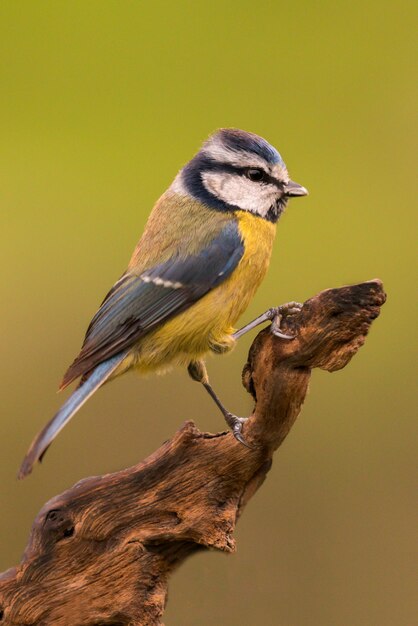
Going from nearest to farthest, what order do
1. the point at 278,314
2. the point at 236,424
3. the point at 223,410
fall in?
1. the point at 278,314
2. the point at 236,424
3. the point at 223,410

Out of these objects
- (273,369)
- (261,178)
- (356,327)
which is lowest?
(273,369)

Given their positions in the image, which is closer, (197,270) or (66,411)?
(66,411)

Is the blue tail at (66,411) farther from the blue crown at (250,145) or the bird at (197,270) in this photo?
the blue crown at (250,145)

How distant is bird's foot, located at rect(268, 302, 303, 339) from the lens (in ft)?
5.24

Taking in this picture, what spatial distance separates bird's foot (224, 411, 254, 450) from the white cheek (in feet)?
1.42

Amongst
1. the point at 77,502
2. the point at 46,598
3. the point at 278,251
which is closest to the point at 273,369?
the point at 77,502

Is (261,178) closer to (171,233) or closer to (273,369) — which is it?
(171,233)

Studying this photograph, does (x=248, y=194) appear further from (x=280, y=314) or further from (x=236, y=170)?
(x=280, y=314)

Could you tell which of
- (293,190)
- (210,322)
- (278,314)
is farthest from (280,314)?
(293,190)

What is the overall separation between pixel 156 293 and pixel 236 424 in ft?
0.99

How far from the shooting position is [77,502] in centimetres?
167

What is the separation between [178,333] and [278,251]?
5.03 feet

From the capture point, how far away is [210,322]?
1.81 metres

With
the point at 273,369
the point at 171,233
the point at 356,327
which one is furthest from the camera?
the point at 171,233
